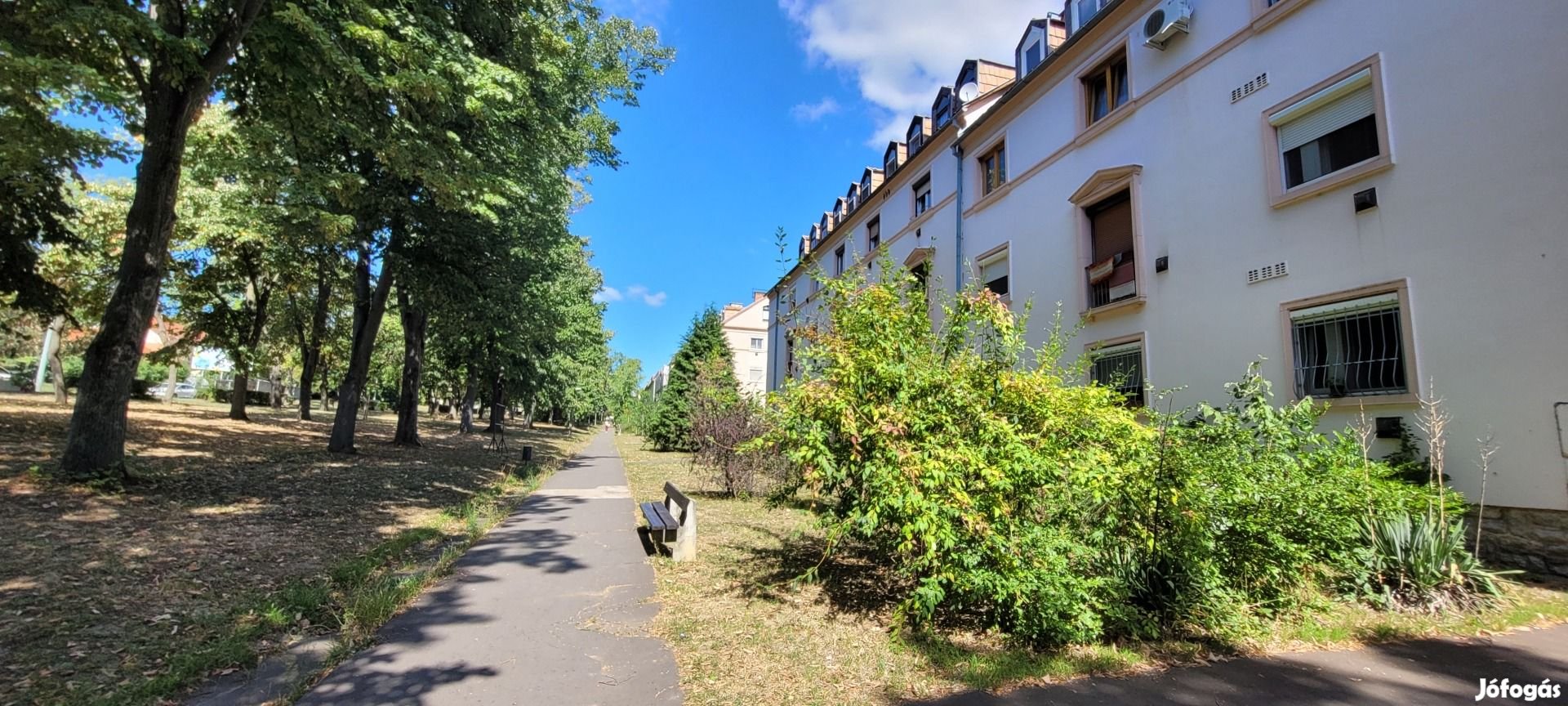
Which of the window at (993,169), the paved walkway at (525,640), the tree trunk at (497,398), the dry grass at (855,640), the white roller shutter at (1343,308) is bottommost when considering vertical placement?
the paved walkway at (525,640)

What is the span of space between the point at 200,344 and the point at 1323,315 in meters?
28.9

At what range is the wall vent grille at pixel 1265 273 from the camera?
796 cm

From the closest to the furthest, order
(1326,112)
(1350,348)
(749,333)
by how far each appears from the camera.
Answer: (1350,348) < (1326,112) < (749,333)

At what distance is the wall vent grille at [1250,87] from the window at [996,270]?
5.16 m

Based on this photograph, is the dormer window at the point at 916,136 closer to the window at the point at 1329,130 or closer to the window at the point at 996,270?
the window at the point at 996,270

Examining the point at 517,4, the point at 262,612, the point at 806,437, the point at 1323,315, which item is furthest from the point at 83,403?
the point at 1323,315

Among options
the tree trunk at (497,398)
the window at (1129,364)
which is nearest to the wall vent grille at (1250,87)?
the window at (1129,364)

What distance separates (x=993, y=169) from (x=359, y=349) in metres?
15.4

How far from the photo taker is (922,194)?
17906 mm

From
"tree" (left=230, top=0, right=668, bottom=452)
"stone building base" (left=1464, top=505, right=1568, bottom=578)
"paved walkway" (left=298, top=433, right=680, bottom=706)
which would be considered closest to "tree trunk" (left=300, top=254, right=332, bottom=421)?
"tree" (left=230, top=0, right=668, bottom=452)

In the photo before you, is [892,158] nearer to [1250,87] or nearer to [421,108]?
[1250,87]

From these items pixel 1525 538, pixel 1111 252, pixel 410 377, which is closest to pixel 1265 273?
pixel 1111 252

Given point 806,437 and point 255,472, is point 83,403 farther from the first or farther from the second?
point 806,437

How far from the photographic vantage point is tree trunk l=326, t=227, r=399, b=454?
1347 centimetres
